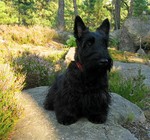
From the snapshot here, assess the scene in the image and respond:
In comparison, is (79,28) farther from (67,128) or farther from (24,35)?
(24,35)

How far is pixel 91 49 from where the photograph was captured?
4324 mm

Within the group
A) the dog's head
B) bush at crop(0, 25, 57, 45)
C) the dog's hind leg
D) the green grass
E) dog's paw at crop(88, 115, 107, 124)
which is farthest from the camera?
bush at crop(0, 25, 57, 45)

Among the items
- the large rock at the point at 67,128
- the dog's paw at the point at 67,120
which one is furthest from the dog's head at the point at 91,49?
the large rock at the point at 67,128

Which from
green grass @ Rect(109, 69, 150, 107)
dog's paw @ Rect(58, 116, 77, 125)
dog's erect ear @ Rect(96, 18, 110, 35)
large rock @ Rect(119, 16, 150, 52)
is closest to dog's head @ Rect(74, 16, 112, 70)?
dog's erect ear @ Rect(96, 18, 110, 35)

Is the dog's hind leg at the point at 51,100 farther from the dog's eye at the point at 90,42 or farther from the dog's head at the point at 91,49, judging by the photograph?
the dog's eye at the point at 90,42

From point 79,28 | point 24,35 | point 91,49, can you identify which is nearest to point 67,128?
point 91,49

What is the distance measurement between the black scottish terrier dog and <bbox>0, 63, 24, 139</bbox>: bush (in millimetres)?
659

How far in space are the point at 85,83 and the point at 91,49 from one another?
0.56m

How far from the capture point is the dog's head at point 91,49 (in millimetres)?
4207

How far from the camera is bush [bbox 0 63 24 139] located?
13.4 ft

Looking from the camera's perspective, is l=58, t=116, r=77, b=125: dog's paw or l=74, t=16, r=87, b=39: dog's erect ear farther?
l=58, t=116, r=77, b=125: dog's paw

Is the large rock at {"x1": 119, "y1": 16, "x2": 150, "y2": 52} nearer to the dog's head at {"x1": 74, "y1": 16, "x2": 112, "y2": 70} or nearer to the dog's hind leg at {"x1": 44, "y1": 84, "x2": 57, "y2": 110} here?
the dog's hind leg at {"x1": 44, "y1": 84, "x2": 57, "y2": 110}

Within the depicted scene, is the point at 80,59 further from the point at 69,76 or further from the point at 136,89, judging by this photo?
the point at 136,89

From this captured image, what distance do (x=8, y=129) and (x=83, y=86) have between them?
3.89 ft
